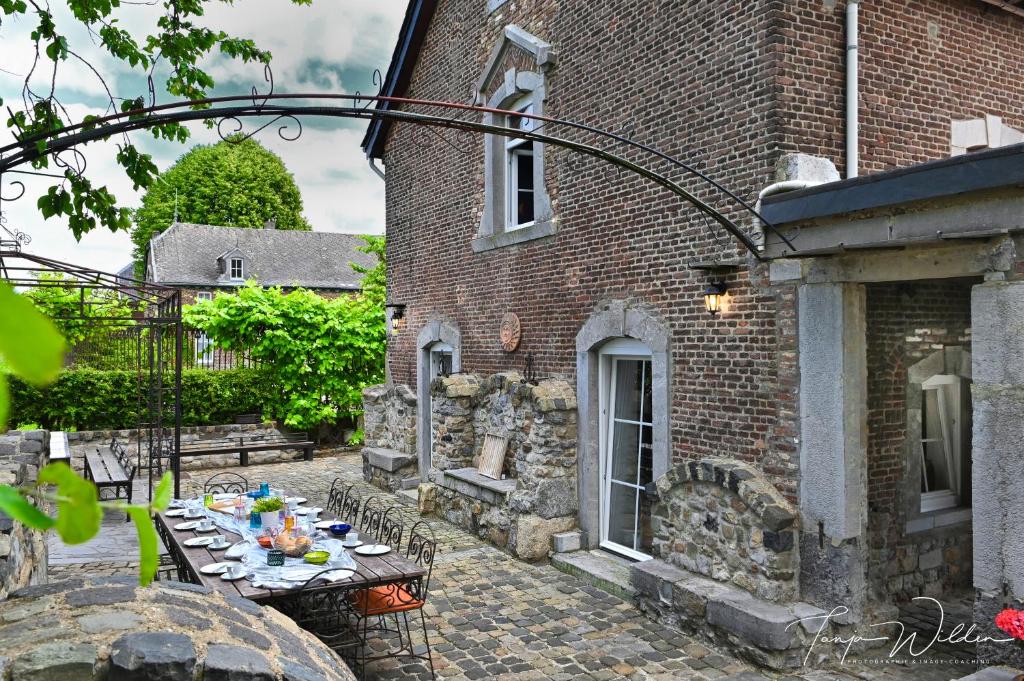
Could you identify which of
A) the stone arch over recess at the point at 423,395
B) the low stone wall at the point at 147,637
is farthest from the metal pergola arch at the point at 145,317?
the stone arch over recess at the point at 423,395

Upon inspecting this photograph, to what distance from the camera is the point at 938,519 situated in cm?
690

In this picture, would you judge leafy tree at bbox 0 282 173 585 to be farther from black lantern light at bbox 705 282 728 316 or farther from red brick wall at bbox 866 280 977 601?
red brick wall at bbox 866 280 977 601

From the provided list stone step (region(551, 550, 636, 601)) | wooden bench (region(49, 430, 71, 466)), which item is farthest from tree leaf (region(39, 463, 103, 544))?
wooden bench (region(49, 430, 71, 466))

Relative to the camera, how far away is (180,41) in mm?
6391

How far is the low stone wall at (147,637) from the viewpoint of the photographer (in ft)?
8.93

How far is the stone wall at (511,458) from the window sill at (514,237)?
5.55ft

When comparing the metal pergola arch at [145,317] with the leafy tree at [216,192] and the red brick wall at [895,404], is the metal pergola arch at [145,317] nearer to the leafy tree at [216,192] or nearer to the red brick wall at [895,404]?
the red brick wall at [895,404]

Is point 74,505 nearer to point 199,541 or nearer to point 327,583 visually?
point 327,583

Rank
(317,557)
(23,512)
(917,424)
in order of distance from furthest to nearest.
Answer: (917,424)
(317,557)
(23,512)

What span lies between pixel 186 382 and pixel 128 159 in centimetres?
1121

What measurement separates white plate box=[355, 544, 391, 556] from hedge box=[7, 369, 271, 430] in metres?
10.3

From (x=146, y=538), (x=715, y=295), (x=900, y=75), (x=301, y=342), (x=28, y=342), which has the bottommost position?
(x=146, y=538)

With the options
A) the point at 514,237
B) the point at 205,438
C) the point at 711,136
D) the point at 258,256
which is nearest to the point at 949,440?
the point at 711,136

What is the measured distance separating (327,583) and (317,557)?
47 centimetres
